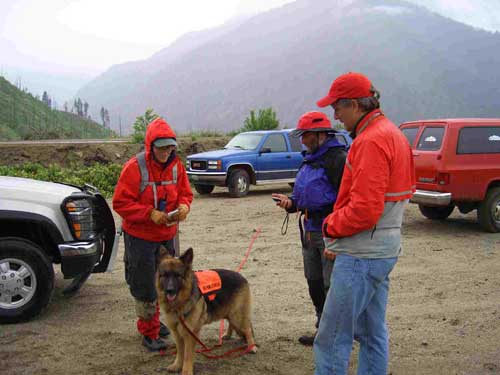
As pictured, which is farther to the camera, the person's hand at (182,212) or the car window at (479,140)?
the car window at (479,140)

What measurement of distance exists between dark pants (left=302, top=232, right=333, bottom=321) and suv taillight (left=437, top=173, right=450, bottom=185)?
5731 millimetres

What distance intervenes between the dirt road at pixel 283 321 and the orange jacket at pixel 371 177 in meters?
1.86

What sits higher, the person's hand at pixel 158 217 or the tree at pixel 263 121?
the tree at pixel 263 121

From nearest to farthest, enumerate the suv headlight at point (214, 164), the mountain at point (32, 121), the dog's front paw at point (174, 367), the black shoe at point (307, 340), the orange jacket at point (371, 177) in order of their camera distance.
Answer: the orange jacket at point (371, 177)
the dog's front paw at point (174, 367)
the black shoe at point (307, 340)
the suv headlight at point (214, 164)
the mountain at point (32, 121)

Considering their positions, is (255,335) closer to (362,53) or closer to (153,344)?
(153,344)

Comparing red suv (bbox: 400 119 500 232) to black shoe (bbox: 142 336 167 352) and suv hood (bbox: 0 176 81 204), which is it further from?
suv hood (bbox: 0 176 81 204)

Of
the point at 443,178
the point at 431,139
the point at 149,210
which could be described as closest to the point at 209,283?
the point at 149,210

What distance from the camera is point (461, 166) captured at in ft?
31.6

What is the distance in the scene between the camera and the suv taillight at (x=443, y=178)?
31.2ft

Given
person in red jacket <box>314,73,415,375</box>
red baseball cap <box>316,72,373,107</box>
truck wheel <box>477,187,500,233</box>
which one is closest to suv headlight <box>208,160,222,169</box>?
truck wheel <box>477,187,500,233</box>

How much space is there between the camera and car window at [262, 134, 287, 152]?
1579 centimetres

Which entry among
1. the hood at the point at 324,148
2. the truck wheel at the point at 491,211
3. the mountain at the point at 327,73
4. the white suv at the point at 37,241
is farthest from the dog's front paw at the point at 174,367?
the mountain at the point at 327,73

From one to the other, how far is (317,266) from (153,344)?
159 cm

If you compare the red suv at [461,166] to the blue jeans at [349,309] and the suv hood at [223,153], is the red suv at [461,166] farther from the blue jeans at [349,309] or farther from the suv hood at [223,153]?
the blue jeans at [349,309]
